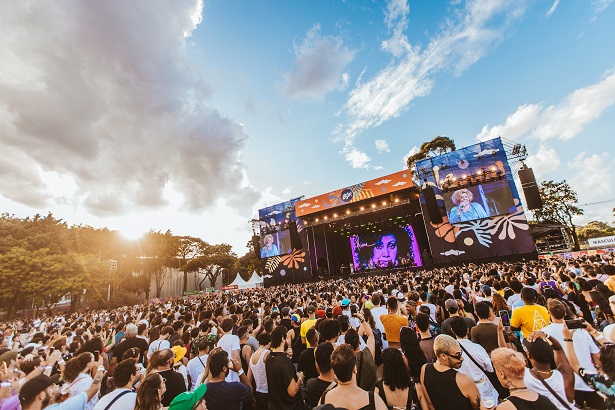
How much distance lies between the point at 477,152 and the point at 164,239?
40.9m

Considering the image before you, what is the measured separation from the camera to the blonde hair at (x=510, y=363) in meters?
1.79

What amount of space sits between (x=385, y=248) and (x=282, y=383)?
1161 inches

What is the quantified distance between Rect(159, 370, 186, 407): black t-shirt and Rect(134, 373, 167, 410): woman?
2.98 feet

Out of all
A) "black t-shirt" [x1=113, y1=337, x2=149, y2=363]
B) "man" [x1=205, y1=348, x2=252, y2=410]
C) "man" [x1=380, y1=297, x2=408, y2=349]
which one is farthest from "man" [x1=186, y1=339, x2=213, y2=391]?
"man" [x1=380, y1=297, x2=408, y2=349]

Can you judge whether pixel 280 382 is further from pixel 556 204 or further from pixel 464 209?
pixel 556 204

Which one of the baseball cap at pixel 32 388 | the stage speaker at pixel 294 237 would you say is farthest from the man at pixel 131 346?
the stage speaker at pixel 294 237

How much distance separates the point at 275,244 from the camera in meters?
30.2

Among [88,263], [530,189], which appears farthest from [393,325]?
[88,263]

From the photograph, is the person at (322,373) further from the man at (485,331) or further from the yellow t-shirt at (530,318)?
the yellow t-shirt at (530,318)

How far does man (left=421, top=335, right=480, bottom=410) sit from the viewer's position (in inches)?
84.7

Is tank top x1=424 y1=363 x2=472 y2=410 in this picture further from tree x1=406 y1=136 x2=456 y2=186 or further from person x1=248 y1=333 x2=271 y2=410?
tree x1=406 y1=136 x2=456 y2=186

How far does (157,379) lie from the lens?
7.13 ft

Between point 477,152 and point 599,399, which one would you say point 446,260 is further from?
point 599,399

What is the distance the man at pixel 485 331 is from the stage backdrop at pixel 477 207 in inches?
808
